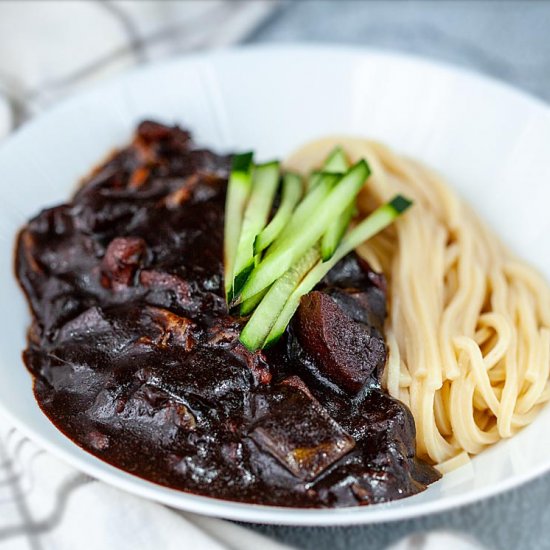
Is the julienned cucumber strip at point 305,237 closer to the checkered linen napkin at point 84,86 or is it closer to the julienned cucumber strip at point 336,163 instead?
the julienned cucumber strip at point 336,163

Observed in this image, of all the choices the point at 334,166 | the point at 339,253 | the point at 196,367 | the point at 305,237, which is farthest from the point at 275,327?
the point at 334,166

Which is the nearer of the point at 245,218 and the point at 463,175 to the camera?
the point at 245,218

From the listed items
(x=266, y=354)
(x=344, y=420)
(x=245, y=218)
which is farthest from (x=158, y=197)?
(x=344, y=420)

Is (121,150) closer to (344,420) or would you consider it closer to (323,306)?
(323,306)

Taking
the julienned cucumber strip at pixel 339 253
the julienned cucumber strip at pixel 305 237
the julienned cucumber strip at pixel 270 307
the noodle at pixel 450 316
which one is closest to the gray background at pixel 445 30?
the noodle at pixel 450 316

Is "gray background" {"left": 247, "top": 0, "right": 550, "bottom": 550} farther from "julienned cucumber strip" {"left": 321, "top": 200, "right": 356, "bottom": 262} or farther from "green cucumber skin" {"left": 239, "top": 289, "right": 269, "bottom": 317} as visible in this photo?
"green cucumber skin" {"left": 239, "top": 289, "right": 269, "bottom": 317}

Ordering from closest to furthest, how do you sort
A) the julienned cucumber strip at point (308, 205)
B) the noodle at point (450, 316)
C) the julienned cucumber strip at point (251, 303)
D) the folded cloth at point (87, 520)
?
the folded cloth at point (87, 520) < the julienned cucumber strip at point (251, 303) < the noodle at point (450, 316) < the julienned cucumber strip at point (308, 205)

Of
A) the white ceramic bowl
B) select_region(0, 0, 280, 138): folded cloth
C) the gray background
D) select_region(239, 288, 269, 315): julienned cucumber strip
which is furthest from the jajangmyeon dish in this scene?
the gray background
